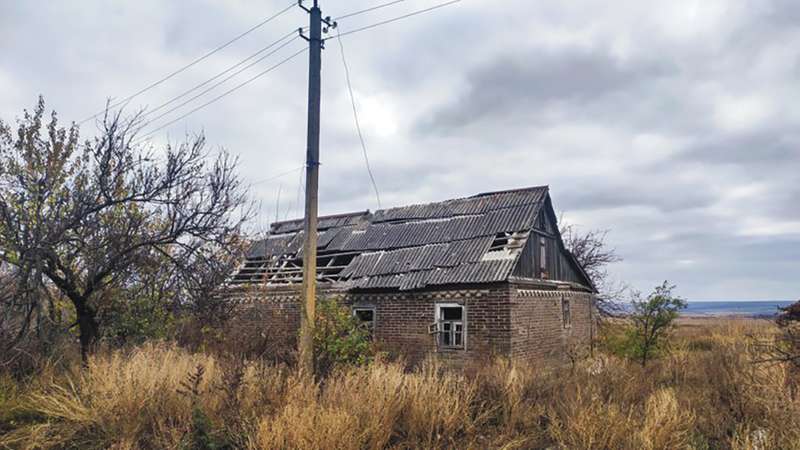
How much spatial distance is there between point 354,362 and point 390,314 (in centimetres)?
371

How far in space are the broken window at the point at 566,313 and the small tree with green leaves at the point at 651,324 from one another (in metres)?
2.60

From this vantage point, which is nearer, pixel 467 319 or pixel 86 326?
pixel 86 326

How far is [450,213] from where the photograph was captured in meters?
17.9

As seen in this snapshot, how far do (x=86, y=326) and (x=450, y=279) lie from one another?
8730mm

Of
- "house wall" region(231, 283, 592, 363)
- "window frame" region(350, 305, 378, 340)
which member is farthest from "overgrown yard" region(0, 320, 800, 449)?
"window frame" region(350, 305, 378, 340)

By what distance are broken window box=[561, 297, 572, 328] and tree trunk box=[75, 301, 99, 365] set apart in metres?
13.8

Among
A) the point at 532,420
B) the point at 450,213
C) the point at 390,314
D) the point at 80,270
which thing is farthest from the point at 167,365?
the point at 450,213

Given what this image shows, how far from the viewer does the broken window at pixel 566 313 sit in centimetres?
1777

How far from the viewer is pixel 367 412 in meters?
6.07

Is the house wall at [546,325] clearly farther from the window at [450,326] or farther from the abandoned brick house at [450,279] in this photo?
the window at [450,326]

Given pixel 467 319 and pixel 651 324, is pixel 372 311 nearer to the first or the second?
pixel 467 319

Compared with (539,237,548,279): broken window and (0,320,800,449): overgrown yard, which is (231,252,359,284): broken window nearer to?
(539,237,548,279): broken window

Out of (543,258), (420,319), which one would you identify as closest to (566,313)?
(543,258)

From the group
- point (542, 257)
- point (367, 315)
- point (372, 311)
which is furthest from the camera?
point (542, 257)
